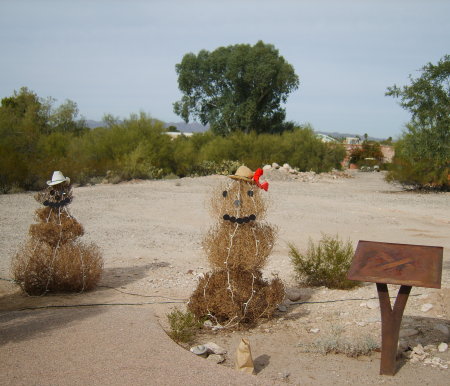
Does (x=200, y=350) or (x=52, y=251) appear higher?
(x=52, y=251)

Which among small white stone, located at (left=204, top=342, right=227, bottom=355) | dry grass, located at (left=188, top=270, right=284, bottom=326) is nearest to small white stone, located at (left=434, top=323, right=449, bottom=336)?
dry grass, located at (left=188, top=270, right=284, bottom=326)

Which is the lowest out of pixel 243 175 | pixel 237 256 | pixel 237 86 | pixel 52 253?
pixel 52 253

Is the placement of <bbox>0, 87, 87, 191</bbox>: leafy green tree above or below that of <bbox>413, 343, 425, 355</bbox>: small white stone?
above

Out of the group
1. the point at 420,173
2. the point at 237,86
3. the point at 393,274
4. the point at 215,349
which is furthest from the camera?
the point at 237,86

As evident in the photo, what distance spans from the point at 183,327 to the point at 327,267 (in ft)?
10.7

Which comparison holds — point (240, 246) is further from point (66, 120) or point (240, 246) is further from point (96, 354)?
point (66, 120)

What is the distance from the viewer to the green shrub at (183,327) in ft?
20.1

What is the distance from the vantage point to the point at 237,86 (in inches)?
2013

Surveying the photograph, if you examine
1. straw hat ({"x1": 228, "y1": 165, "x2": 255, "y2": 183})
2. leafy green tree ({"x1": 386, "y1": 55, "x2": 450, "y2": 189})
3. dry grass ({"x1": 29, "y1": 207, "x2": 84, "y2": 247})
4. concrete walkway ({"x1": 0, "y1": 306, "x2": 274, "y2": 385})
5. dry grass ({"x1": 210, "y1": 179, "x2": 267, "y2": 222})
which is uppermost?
leafy green tree ({"x1": 386, "y1": 55, "x2": 450, "y2": 189})

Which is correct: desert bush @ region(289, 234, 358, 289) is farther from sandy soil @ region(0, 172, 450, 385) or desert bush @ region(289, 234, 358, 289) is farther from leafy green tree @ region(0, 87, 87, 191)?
leafy green tree @ region(0, 87, 87, 191)

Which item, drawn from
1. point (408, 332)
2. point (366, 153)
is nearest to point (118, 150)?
point (408, 332)

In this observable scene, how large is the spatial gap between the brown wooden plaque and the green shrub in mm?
1987

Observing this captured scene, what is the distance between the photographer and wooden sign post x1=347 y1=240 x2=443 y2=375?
16.7 ft

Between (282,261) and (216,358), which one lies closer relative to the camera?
(216,358)
